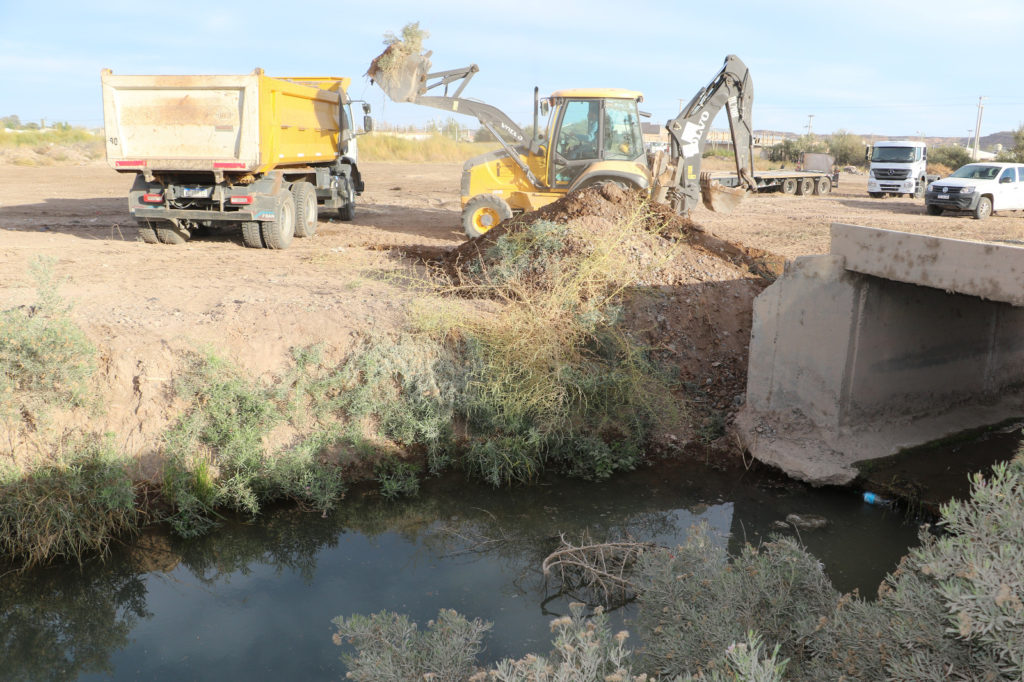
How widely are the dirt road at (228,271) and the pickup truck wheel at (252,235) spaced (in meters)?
0.20

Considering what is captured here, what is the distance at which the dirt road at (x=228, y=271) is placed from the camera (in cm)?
721

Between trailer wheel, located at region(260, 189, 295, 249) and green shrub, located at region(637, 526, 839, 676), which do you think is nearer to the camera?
green shrub, located at region(637, 526, 839, 676)

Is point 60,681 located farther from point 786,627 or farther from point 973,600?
point 973,600

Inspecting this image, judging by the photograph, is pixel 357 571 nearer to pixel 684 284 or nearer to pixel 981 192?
pixel 684 284

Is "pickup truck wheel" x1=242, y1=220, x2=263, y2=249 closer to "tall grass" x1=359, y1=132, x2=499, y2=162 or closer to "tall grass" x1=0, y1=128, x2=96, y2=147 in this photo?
"tall grass" x1=359, y1=132, x2=499, y2=162

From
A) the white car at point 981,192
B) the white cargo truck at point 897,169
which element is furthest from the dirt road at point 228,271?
the white cargo truck at point 897,169

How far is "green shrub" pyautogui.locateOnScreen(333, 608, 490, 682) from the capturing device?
10.9 feet

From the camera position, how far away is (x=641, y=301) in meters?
8.87

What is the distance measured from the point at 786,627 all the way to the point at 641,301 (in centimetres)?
557

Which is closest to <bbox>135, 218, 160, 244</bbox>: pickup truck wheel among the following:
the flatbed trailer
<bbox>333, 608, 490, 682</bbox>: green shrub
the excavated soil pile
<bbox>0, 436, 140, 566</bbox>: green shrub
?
the excavated soil pile

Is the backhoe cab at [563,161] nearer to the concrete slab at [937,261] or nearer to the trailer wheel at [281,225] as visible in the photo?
the trailer wheel at [281,225]

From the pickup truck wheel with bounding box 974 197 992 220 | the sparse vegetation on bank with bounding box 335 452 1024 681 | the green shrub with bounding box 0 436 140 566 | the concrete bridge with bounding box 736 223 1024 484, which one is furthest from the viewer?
the pickup truck wheel with bounding box 974 197 992 220

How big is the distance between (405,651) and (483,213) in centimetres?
1075

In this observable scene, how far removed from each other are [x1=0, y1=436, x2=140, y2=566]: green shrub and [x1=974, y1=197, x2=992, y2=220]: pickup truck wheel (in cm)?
2161
